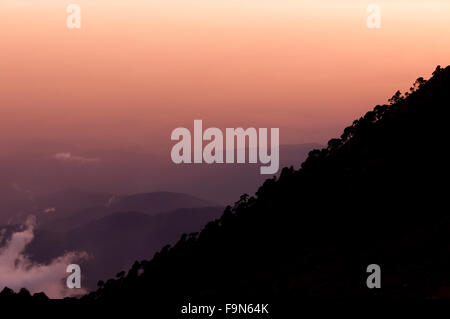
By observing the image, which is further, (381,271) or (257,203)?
(257,203)

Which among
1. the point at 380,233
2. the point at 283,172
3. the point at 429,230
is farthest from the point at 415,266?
the point at 283,172

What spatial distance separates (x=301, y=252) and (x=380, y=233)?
8.94m

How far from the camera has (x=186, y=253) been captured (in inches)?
4690

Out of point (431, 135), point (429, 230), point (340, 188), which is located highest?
point (431, 135)

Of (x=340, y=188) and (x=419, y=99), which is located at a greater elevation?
(x=419, y=99)

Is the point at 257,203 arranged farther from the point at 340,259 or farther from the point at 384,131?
the point at 340,259

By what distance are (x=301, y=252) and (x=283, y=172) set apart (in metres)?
41.3

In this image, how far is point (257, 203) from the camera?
128 meters

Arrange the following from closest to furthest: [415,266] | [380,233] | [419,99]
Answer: [415,266], [380,233], [419,99]
